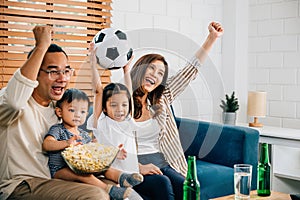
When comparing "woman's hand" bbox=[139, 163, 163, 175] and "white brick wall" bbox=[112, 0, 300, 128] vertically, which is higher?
"white brick wall" bbox=[112, 0, 300, 128]

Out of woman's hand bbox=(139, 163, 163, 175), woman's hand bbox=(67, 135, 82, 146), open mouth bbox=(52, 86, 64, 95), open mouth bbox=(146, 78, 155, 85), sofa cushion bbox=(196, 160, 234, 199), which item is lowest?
sofa cushion bbox=(196, 160, 234, 199)

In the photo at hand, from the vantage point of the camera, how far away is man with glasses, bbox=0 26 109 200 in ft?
7.00

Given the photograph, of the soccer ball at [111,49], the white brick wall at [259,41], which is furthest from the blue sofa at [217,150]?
the soccer ball at [111,49]

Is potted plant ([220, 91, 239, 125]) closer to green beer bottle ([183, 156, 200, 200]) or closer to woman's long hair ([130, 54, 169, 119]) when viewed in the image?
woman's long hair ([130, 54, 169, 119])

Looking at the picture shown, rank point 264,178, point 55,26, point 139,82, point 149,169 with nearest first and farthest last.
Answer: point 264,178, point 139,82, point 149,169, point 55,26

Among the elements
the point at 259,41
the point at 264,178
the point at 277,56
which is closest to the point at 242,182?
the point at 264,178

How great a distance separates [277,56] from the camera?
13.6ft

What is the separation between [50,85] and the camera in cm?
229

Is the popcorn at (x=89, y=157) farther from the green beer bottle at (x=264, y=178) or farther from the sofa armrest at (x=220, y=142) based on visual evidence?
the sofa armrest at (x=220, y=142)

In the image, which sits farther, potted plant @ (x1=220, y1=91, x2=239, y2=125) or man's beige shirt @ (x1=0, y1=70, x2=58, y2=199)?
potted plant @ (x1=220, y1=91, x2=239, y2=125)

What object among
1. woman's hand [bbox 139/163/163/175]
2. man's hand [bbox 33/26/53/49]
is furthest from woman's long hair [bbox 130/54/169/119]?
man's hand [bbox 33/26/53/49]

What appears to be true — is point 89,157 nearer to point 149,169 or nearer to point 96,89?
point 96,89

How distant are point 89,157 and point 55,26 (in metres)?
1.34

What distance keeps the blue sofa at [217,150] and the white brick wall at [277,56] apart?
0.92 meters
